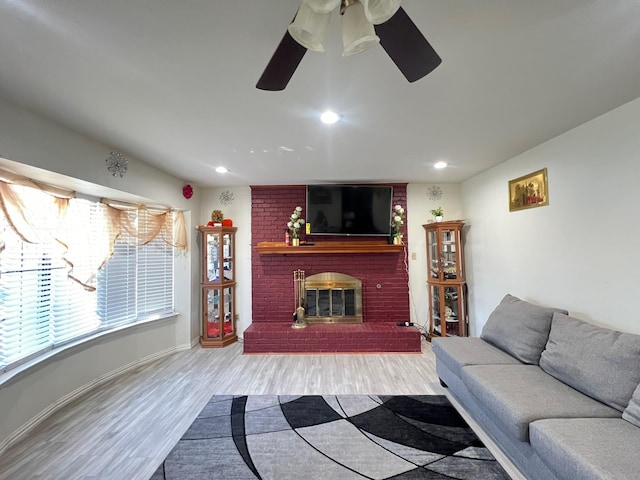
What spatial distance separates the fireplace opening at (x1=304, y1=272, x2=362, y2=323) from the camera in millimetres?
3930

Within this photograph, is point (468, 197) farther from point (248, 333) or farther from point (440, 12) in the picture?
point (248, 333)

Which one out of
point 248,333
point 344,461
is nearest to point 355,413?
point 344,461

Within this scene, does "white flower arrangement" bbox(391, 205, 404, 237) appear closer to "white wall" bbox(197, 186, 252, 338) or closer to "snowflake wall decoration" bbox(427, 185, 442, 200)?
"snowflake wall decoration" bbox(427, 185, 442, 200)

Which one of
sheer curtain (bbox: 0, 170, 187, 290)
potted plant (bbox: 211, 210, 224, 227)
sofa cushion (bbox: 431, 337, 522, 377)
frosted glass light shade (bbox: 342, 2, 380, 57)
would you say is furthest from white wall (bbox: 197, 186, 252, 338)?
frosted glass light shade (bbox: 342, 2, 380, 57)

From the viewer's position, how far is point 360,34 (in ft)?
2.97

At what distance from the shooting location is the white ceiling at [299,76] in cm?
108

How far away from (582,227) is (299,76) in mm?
2566

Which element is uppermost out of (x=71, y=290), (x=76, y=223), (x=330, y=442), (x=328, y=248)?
(x=76, y=223)

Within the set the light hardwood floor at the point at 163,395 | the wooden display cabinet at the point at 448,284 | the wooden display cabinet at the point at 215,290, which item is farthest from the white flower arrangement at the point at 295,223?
the wooden display cabinet at the point at 448,284

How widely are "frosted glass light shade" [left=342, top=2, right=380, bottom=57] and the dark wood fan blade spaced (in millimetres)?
181

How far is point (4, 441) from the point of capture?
181 cm

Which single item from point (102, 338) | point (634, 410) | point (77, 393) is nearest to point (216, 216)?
point (102, 338)

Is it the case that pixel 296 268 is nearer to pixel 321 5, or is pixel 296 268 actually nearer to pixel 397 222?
pixel 397 222

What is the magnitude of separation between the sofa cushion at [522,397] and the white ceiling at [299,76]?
1935 mm
